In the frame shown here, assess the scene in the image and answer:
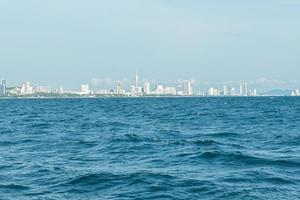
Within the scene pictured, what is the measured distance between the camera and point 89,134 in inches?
1521

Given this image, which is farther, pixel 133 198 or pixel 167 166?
pixel 167 166

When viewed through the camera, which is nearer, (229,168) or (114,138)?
(229,168)

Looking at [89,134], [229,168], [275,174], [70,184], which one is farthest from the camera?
[89,134]

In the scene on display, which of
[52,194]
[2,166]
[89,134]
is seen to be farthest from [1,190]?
[89,134]

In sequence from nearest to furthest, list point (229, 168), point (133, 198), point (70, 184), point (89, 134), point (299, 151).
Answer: point (133, 198)
point (70, 184)
point (229, 168)
point (299, 151)
point (89, 134)

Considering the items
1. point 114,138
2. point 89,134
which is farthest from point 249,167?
point 89,134

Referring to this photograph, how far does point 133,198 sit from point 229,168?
20.1 feet

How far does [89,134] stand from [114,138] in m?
4.88

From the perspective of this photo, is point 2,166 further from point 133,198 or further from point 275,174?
point 275,174

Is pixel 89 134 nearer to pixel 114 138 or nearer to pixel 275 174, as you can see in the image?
pixel 114 138

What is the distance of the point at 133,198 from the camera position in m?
16.3

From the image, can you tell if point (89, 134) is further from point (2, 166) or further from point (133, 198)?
point (133, 198)

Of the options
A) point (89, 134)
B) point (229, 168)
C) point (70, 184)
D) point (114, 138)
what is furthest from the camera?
point (89, 134)

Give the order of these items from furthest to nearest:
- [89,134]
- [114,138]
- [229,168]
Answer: [89,134] < [114,138] < [229,168]
